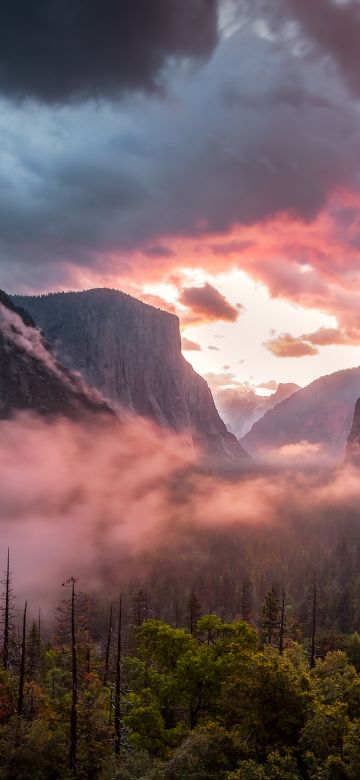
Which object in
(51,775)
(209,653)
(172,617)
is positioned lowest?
(172,617)

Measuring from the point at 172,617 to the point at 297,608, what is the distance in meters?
51.1

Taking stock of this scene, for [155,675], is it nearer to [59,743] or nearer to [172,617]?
[59,743]

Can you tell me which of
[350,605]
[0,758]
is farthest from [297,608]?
[0,758]

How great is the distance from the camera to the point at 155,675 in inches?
1740

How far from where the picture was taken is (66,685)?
7306 centimetres

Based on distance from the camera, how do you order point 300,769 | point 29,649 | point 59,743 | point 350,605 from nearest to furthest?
1. point 300,769
2. point 59,743
3. point 29,649
4. point 350,605

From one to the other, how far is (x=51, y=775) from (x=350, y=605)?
5307 inches

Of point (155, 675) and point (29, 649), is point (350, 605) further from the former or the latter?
point (155, 675)

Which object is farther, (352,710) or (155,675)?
(155,675)

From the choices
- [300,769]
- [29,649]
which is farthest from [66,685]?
[300,769]

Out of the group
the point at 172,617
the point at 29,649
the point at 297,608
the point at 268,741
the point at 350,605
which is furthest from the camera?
the point at 172,617

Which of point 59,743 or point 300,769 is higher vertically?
point 300,769

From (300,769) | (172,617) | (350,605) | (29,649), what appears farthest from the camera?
(172,617)

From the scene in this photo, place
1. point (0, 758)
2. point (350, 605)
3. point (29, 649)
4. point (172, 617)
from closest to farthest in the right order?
point (0, 758), point (29, 649), point (350, 605), point (172, 617)
